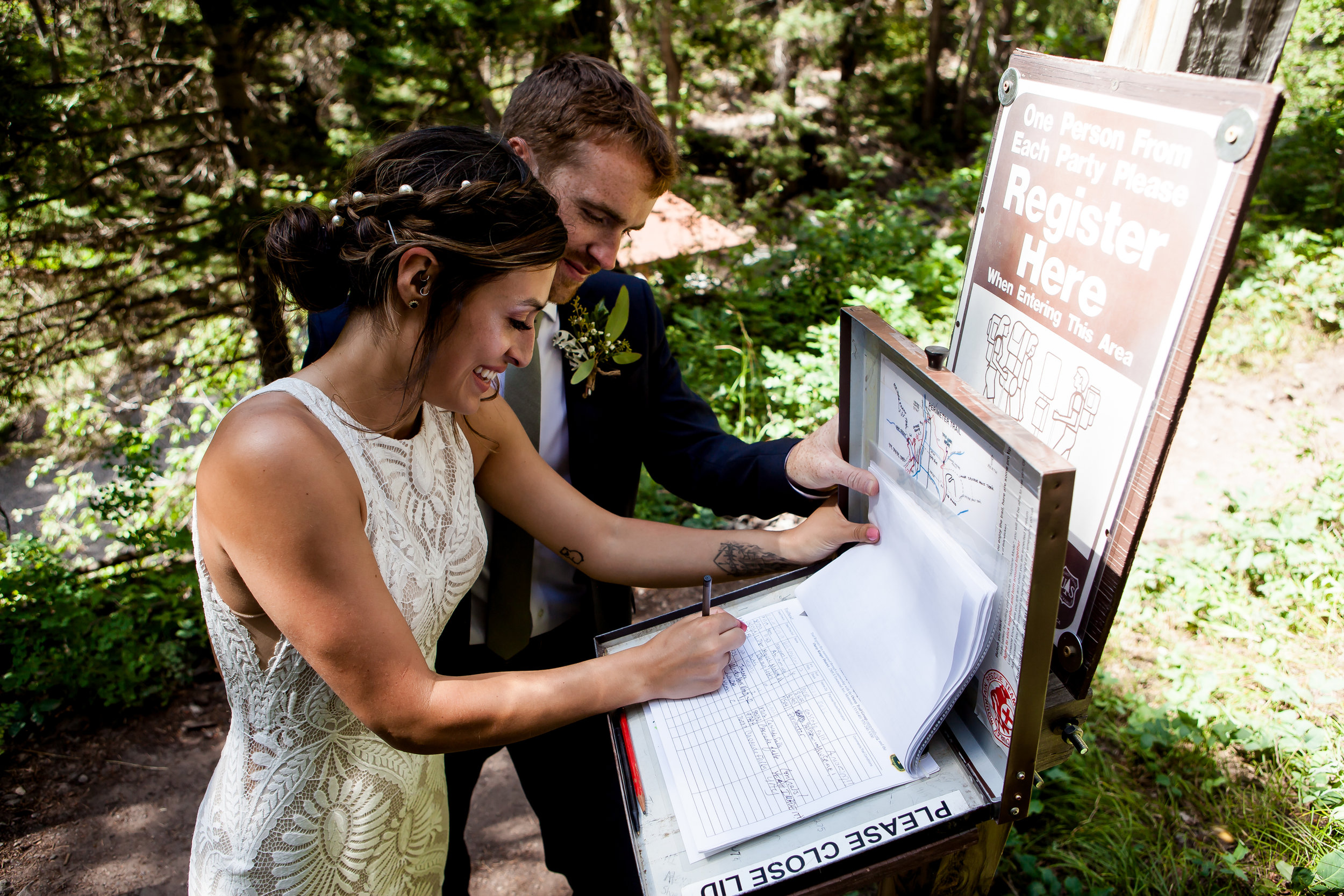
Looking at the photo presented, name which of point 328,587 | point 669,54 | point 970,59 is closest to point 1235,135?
point 328,587

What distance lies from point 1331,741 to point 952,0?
1741 centimetres

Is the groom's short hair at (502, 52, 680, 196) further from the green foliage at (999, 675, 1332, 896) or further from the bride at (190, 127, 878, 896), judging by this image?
the green foliage at (999, 675, 1332, 896)

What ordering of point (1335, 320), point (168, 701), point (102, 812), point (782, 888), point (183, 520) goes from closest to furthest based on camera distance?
point (782, 888), point (102, 812), point (168, 701), point (183, 520), point (1335, 320)

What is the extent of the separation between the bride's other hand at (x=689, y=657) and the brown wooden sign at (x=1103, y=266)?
55cm

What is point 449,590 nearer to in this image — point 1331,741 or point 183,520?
point 1331,741

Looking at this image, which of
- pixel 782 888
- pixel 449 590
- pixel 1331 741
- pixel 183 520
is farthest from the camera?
pixel 183 520

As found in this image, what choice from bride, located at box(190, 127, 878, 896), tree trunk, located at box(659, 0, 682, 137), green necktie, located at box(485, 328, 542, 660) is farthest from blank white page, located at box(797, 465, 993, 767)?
tree trunk, located at box(659, 0, 682, 137)

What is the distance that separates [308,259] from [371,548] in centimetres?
52

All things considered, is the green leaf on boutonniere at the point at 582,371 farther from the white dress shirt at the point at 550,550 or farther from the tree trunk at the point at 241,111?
the tree trunk at the point at 241,111

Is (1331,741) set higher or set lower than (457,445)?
lower

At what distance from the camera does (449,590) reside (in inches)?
59.8

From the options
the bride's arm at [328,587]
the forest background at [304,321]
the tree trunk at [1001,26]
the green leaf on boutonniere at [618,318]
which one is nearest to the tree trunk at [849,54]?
the tree trunk at [1001,26]

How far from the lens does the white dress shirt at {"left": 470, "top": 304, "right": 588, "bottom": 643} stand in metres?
1.96

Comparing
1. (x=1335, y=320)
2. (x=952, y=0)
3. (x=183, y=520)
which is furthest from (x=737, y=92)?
(x=183, y=520)
